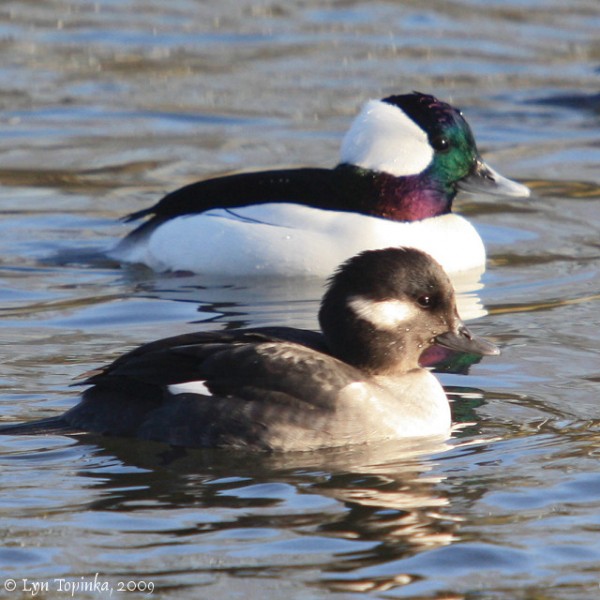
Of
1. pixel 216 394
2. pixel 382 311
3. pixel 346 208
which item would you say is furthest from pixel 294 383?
pixel 346 208

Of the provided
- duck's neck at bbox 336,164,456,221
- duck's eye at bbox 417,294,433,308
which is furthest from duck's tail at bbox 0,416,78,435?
duck's neck at bbox 336,164,456,221

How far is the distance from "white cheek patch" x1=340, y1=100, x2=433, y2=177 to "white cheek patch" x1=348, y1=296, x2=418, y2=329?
344cm

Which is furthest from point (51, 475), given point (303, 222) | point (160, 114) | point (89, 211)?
point (160, 114)

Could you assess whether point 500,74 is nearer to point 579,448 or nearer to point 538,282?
point 538,282

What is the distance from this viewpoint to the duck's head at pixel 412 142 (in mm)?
10914

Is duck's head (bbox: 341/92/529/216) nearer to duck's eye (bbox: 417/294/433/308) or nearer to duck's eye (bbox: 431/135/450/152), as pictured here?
duck's eye (bbox: 431/135/450/152)

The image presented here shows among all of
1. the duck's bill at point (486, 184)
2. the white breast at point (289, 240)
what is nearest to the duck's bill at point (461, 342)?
the white breast at point (289, 240)

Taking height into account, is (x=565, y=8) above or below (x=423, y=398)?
above

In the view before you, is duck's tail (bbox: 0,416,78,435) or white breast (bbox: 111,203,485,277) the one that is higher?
white breast (bbox: 111,203,485,277)

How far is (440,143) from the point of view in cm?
1105

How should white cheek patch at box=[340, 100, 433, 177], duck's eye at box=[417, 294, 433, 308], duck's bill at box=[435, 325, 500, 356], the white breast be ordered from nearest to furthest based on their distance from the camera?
duck's eye at box=[417, 294, 433, 308], duck's bill at box=[435, 325, 500, 356], the white breast, white cheek patch at box=[340, 100, 433, 177]

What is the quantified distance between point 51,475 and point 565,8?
45.0 ft

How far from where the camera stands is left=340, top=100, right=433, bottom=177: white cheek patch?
1089 cm

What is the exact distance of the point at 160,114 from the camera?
15727 mm
